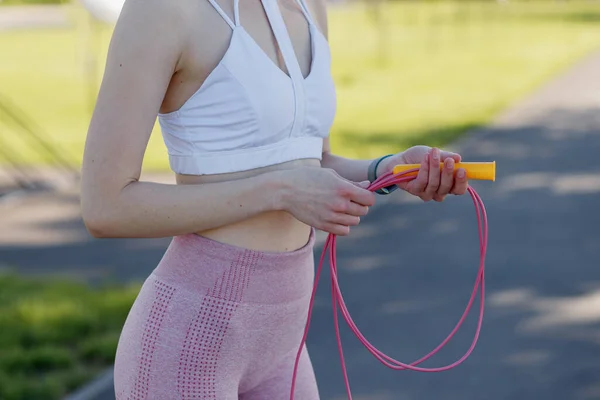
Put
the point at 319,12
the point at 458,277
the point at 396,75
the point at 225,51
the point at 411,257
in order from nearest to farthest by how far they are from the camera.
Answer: the point at 225,51 < the point at 319,12 < the point at 458,277 < the point at 411,257 < the point at 396,75

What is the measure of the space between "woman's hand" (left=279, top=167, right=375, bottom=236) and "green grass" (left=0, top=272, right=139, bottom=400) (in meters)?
3.07

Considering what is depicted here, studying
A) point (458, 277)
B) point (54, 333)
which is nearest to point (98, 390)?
point (54, 333)

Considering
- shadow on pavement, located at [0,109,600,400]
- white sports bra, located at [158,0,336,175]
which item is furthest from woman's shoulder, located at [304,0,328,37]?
shadow on pavement, located at [0,109,600,400]

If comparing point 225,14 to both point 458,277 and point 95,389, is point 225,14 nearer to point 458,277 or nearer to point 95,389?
point 95,389

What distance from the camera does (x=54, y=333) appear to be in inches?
207

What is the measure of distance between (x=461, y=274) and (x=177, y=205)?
4.93 meters

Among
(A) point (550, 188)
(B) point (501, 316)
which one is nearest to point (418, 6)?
(A) point (550, 188)

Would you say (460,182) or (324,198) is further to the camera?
(460,182)

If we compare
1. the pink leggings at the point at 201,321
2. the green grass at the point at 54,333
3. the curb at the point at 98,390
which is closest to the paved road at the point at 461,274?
the green grass at the point at 54,333

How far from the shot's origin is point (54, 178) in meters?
10.3

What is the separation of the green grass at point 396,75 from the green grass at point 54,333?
15.5 ft

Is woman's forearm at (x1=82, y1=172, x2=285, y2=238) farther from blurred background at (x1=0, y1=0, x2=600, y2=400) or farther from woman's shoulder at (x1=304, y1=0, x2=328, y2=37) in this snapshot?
blurred background at (x1=0, y1=0, x2=600, y2=400)

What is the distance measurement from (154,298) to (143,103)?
393 mm

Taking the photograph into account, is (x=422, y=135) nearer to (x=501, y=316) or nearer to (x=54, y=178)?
(x=54, y=178)
